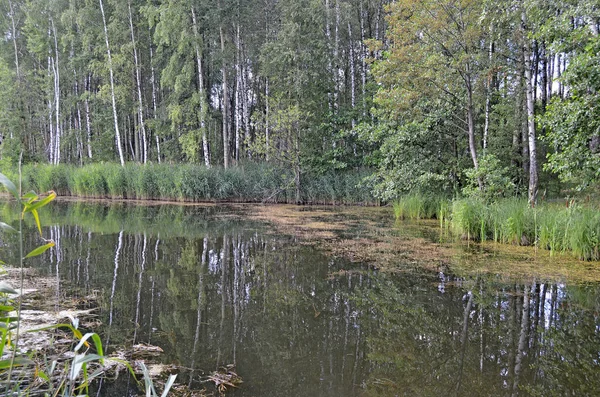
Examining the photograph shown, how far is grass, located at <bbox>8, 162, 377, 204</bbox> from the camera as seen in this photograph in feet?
52.3

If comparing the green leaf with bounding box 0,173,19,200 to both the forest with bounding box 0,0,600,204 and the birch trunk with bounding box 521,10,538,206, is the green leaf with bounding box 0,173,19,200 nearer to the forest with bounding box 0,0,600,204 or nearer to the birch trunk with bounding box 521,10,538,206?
the forest with bounding box 0,0,600,204

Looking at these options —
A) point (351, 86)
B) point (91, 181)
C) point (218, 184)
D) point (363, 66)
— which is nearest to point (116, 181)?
point (91, 181)

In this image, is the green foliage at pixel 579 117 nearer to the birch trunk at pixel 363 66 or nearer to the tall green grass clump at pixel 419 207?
the tall green grass clump at pixel 419 207

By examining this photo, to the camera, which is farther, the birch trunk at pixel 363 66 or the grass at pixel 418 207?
the birch trunk at pixel 363 66

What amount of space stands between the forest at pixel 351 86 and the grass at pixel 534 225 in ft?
1.89

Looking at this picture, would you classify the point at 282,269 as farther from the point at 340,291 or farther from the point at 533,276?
the point at 533,276

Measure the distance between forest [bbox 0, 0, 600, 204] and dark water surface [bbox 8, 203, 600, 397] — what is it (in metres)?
3.34

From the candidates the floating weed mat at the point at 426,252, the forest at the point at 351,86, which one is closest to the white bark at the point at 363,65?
the forest at the point at 351,86

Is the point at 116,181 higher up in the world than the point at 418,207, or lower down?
higher up

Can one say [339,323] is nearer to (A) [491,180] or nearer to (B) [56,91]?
(A) [491,180]

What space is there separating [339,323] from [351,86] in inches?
621

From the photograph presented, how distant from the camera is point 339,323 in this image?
144 inches

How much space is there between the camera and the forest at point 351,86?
26.1 ft

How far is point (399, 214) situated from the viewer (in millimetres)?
11742
